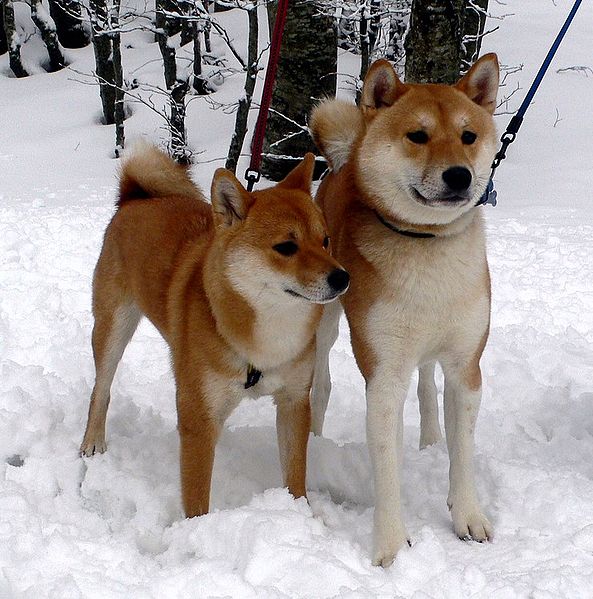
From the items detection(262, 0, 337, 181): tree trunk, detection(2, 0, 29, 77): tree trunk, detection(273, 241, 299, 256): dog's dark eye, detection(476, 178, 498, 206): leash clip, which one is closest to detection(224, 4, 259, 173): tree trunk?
detection(262, 0, 337, 181): tree trunk

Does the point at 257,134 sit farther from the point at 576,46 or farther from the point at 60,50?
the point at 60,50

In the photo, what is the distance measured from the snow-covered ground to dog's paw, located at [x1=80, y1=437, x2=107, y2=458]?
0.13ft

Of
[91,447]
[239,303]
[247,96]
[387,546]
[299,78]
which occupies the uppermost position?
[239,303]

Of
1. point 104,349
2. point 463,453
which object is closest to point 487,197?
point 463,453

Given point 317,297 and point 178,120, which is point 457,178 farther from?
point 178,120

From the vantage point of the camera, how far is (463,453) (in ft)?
9.86

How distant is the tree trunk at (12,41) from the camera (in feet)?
47.4

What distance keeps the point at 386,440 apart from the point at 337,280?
0.65m

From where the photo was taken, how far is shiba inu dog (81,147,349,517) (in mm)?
2738

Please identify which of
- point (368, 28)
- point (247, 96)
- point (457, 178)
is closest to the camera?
point (457, 178)

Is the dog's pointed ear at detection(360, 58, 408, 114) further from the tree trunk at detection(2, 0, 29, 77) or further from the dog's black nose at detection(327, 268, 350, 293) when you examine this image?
the tree trunk at detection(2, 0, 29, 77)

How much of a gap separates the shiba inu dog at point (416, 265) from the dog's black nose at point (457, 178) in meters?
0.03

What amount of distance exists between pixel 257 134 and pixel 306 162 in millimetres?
300

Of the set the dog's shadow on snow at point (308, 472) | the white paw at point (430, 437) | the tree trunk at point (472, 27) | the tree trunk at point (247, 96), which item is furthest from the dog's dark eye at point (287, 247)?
the tree trunk at point (472, 27)
